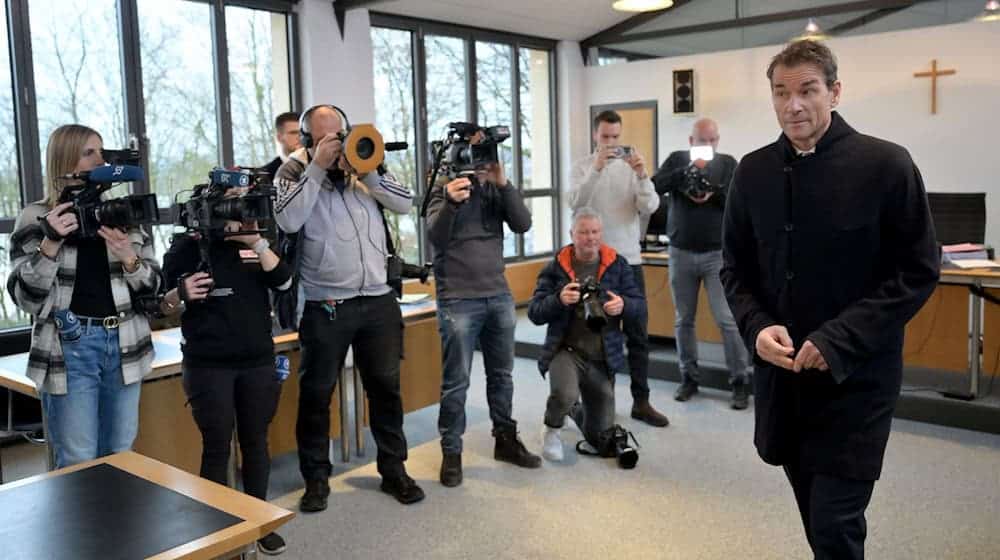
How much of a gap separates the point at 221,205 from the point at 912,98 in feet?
19.2

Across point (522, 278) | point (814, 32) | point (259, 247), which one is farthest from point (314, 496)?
point (814, 32)

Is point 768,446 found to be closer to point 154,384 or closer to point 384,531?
point 384,531

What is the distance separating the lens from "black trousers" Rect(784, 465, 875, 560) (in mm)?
1758

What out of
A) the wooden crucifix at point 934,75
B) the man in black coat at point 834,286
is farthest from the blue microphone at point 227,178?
the wooden crucifix at point 934,75

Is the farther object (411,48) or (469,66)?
(469,66)

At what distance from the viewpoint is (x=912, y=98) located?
6637 millimetres

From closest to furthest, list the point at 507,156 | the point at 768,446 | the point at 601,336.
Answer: the point at 768,446
the point at 601,336
the point at 507,156

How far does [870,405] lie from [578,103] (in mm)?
6960

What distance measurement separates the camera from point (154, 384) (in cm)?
321

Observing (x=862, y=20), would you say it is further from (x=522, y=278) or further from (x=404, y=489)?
(x=404, y=489)

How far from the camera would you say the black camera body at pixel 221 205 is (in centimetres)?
262

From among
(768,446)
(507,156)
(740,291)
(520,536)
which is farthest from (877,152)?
(507,156)

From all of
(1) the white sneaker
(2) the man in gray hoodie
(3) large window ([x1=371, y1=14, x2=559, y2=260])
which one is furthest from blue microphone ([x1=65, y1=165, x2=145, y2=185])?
(3) large window ([x1=371, y1=14, x2=559, y2=260])

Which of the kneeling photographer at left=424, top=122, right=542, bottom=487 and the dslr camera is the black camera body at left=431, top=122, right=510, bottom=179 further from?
the dslr camera
